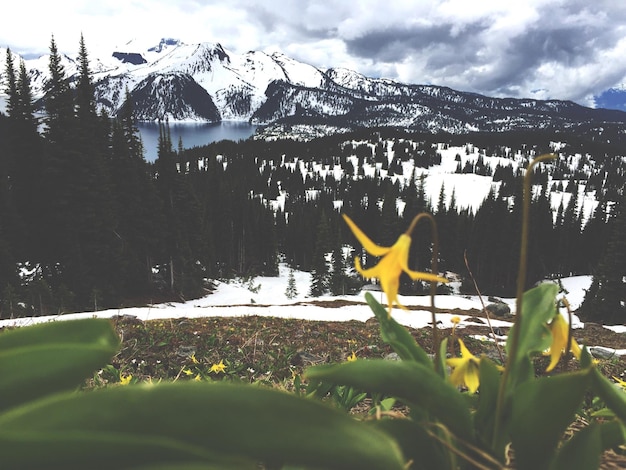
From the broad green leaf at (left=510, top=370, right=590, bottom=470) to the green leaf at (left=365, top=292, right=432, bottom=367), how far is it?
268mm

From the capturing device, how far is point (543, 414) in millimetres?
910

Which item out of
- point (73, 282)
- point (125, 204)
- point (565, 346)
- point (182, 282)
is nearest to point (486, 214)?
point (182, 282)

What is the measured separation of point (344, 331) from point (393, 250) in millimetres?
7139

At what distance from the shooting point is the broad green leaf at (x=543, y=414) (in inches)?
34.4

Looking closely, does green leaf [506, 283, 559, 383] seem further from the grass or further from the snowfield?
the grass

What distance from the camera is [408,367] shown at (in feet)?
2.84

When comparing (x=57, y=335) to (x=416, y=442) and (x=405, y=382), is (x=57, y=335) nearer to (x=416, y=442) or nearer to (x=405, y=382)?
(x=405, y=382)

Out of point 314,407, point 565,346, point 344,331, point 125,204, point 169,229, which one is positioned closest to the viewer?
point 314,407

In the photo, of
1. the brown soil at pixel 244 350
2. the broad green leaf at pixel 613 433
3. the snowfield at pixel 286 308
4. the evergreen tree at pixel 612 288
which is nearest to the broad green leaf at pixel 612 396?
the broad green leaf at pixel 613 433

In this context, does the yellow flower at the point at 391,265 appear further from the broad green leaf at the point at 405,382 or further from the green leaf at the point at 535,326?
the green leaf at the point at 535,326

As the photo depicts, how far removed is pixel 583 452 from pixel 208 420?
89 centimetres

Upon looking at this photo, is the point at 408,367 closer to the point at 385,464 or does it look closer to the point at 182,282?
the point at 385,464

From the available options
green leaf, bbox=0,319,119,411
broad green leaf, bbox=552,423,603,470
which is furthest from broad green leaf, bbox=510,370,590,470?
green leaf, bbox=0,319,119,411

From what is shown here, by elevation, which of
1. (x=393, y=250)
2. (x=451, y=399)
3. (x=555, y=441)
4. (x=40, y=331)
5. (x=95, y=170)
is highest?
(x=95, y=170)
